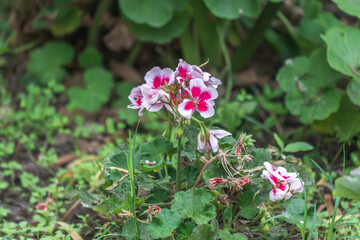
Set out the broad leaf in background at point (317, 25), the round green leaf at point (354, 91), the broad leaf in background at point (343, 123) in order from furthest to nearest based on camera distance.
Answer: the broad leaf in background at point (317, 25) → the broad leaf in background at point (343, 123) → the round green leaf at point (354, 91)

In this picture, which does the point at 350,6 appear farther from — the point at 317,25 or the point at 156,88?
the point at 156,88

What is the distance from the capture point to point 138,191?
1.54 metres

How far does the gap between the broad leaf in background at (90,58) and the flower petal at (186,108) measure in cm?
190

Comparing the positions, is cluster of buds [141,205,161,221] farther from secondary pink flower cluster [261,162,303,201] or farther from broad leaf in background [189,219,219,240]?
secondary pink flower cluster [261,162,303,201]

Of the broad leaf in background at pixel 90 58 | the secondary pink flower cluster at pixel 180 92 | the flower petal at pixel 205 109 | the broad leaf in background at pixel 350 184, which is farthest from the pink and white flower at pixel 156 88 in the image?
the broad leaf in background at pixel 90 58

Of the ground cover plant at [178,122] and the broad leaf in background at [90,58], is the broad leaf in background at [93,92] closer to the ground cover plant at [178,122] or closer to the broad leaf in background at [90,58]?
the ground cover plant at [178,122]

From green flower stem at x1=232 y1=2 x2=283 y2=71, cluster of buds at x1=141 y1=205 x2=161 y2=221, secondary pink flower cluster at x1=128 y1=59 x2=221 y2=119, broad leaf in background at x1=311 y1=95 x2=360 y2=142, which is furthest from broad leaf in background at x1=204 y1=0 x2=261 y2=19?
cluster of buds at x1=141 y1=205 x2=161 y2=221

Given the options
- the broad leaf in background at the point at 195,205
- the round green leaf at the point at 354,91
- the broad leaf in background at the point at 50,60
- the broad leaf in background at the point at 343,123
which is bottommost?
the broad leaf in background at the point at 50,60

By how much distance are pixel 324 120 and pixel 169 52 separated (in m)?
1.32

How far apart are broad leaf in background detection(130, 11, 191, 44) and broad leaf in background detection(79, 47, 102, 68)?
37 cm

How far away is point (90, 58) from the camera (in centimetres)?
303

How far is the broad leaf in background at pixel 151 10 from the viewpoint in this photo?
261cm

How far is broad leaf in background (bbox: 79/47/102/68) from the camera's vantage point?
3.02 m

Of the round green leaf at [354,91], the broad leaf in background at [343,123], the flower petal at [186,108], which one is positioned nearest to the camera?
the flower petal at [186,108]
